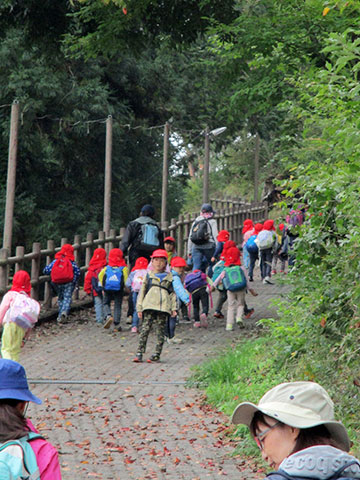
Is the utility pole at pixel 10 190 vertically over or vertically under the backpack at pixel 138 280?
over

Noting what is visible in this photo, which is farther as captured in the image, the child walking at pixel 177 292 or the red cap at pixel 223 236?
the red cap at pixel 223 236

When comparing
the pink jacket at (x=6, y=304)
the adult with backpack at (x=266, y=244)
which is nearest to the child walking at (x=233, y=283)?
the pink jacket at (x=6, y=304)

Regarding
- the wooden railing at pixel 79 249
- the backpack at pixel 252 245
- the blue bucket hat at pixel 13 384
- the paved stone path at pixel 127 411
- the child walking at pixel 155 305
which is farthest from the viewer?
the backpack at pixel 252 245

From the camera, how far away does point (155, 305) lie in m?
12.6

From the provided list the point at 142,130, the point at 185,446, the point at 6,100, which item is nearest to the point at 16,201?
the point at 6,100

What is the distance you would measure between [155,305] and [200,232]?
18.9 feet

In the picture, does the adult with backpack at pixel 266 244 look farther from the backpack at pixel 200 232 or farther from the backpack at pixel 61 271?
the backpack at pixel 61 271

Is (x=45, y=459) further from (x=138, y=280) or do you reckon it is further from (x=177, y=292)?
(x=138, y=280)

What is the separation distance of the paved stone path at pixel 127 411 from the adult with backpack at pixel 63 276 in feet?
→ 5.14

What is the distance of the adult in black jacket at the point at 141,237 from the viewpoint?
657 inches

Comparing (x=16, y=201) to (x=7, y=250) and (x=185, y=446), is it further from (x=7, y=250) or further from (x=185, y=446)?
(x=185, y=446)

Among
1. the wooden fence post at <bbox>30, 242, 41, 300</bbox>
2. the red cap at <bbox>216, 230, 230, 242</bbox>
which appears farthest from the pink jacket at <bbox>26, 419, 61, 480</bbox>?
the red cap at <bbox>216, 230, 230, 242</bbox>

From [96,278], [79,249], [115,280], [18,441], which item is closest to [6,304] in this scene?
[115,280]

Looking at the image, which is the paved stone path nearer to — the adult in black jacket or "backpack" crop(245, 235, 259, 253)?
the adult in black jacket
